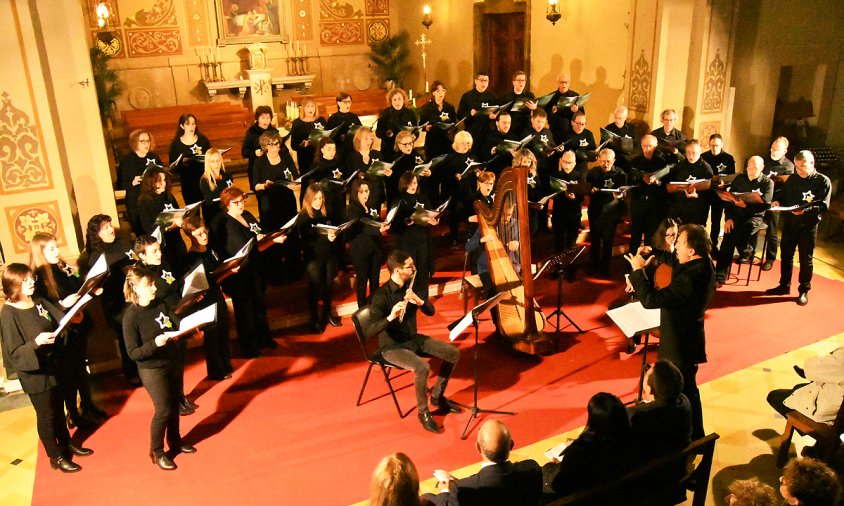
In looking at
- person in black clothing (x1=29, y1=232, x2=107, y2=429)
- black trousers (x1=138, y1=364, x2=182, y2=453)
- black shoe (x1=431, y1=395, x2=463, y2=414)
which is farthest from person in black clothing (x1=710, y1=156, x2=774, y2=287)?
person in black clothing (x1=29, y1=232, x2=107, y2=429)

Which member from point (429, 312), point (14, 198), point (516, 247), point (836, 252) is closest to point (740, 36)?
point (836, 252)

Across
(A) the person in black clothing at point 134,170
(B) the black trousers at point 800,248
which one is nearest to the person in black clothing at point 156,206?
(A) the person in black clothing at point 134,170

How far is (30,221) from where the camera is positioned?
5.91m

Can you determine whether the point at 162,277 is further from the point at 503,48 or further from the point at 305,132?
the point at 503,48

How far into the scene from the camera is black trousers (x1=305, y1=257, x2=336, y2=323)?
21.4ft

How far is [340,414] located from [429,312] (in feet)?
3.48

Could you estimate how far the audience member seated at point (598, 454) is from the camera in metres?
3.46

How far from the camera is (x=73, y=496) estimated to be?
4.55 meters

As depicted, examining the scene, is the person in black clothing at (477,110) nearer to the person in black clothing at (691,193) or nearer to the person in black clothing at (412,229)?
the person in black clothing at (412,229)

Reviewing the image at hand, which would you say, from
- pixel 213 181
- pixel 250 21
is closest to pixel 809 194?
pixel 213 181

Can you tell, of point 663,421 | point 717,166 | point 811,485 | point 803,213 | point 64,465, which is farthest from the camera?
point 717,166

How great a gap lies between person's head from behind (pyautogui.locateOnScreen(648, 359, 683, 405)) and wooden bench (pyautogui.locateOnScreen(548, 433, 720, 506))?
0.27 m

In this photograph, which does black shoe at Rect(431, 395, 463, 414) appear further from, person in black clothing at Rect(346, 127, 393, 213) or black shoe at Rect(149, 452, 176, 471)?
person in black clothing at Rect(346, 127, 393, 213)

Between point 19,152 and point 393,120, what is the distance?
4.05 meters
